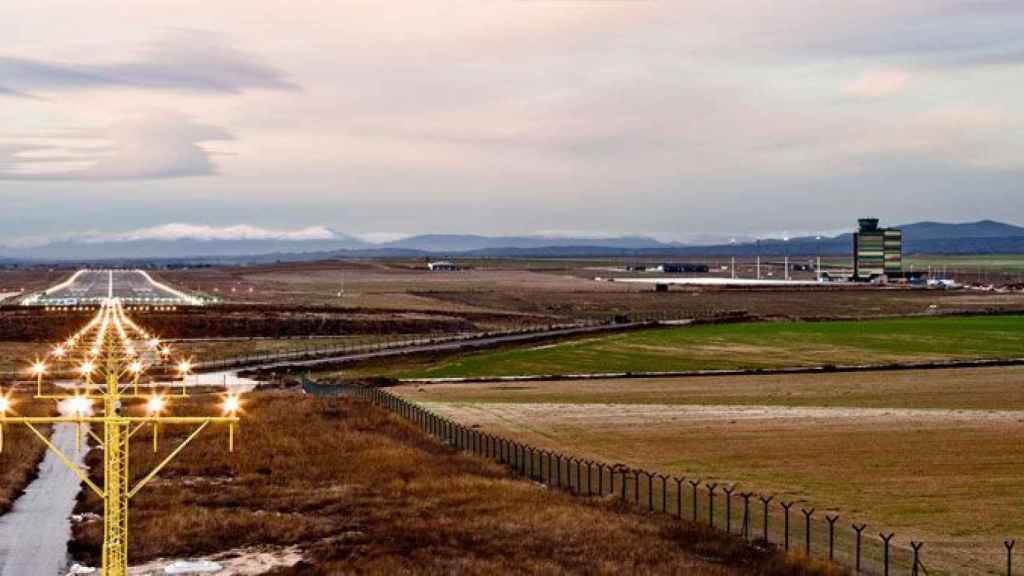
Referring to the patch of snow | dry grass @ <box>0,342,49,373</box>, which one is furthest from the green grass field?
the patch of snow

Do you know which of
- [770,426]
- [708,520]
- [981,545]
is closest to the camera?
[981,545]

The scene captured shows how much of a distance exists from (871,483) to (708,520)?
25.3ft

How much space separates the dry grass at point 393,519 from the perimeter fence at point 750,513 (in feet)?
4.47

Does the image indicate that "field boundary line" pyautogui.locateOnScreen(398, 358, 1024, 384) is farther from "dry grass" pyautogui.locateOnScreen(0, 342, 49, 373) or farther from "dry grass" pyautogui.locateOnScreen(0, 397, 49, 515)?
"dry grass" pyautogui.locateOnScreen(0, 342, 49, 373)

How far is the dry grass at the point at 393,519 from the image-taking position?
30.9 metres

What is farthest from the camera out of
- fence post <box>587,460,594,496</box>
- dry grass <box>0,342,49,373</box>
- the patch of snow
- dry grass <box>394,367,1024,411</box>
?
dry grass <box>0,342,49,373</box>

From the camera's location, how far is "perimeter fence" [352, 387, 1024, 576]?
30.0 metres

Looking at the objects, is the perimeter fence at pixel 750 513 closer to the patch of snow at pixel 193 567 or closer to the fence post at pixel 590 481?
the fence post at pixel 590 481

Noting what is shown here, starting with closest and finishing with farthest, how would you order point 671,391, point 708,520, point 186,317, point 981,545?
point 981,545 < point 708,520 < point 671,391 < point 186,317

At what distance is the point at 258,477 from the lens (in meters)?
44.4

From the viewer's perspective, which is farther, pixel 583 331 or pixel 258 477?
pixel 583 331

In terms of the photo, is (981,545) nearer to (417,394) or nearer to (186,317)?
(417,394)

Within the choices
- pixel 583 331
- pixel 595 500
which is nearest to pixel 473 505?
pixel 595 500

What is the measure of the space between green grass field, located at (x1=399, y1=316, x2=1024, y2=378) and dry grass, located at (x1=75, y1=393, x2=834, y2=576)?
37786mm
